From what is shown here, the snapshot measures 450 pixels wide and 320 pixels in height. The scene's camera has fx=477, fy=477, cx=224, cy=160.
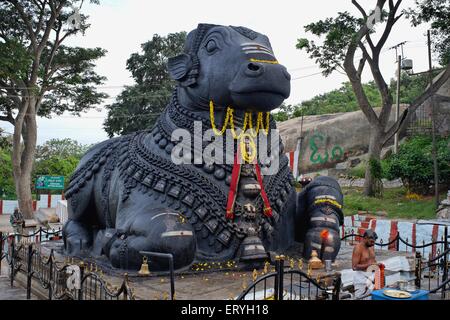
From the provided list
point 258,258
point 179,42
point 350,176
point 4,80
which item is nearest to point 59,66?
point 4,80

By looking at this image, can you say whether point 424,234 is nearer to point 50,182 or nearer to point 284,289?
point 284,289

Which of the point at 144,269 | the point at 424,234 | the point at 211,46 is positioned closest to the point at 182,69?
the point at 211,46

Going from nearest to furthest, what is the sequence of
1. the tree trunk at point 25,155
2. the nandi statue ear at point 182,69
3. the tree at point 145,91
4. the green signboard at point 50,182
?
the nandi statue ear at point 182,69 < the tree trunk at point 25,155 < the green signboard at point 50,182 < the tree at point 145,91

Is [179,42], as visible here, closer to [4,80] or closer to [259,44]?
[4,80]

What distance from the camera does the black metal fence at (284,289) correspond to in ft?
13.4

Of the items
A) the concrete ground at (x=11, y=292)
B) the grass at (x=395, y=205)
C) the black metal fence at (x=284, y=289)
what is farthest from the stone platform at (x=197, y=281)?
the grass at (x=395, y=205)

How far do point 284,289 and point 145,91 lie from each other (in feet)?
80.9

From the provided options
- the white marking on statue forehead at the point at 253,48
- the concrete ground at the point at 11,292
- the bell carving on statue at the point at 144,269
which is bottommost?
the concrete ground at the point at 11,292

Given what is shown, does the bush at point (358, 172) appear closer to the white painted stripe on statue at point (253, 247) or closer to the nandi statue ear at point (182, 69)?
the nandi statue ear at point (182, 69)

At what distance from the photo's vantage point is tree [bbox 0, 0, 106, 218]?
20.3 metres

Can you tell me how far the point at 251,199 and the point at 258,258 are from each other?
2.59 ft

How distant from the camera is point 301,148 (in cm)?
3114

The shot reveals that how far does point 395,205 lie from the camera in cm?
1939

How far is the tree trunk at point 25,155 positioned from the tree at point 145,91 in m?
6.82
